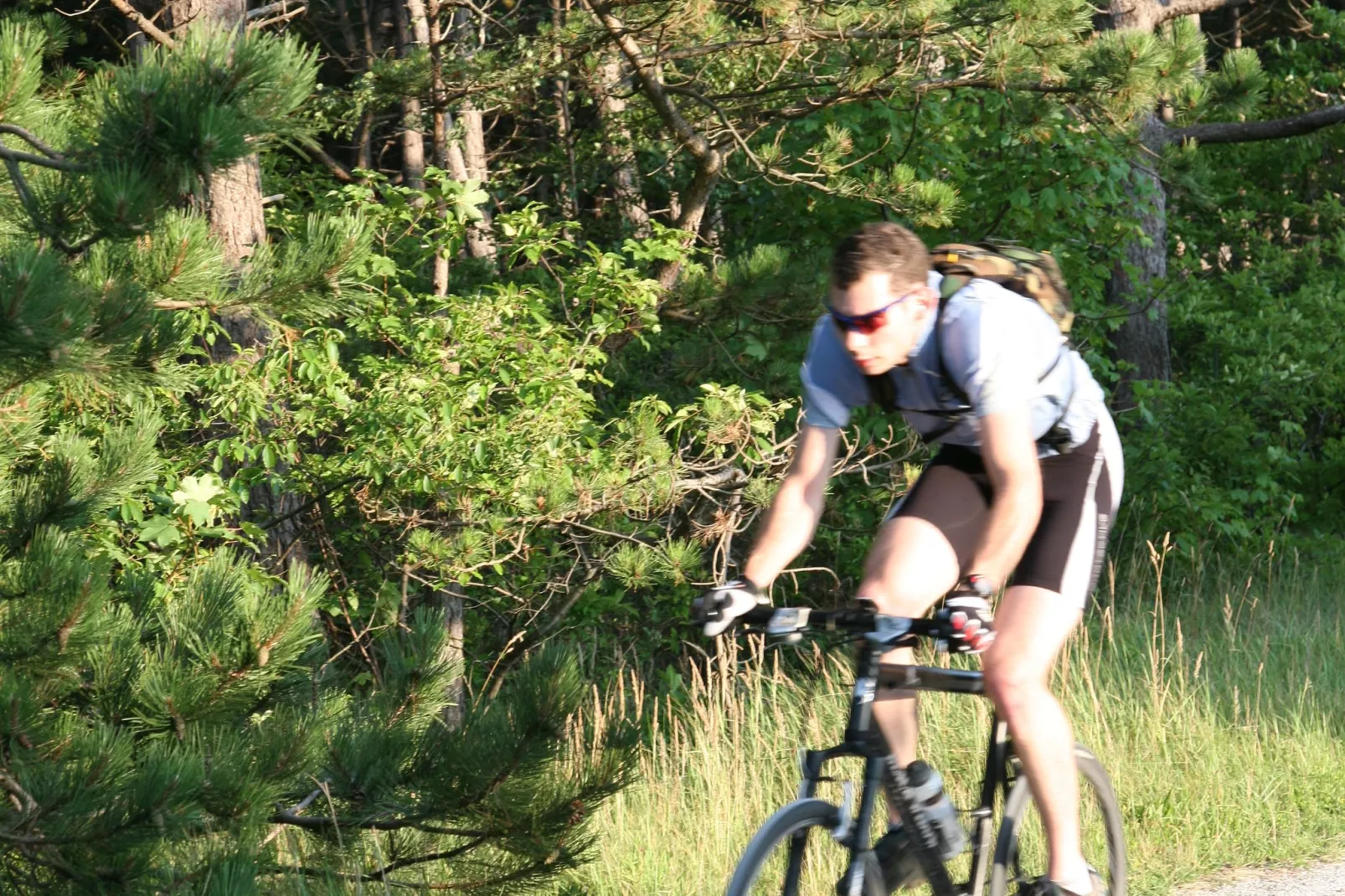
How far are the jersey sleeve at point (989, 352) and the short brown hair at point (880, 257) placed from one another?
14 cm

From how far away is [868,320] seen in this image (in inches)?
124

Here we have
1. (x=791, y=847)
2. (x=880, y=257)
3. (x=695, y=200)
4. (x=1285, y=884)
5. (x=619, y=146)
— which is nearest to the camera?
(x=791, y=847)

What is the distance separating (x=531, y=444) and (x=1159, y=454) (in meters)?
5.88

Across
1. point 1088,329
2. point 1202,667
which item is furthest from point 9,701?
point 1088,329

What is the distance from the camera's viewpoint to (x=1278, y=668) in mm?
6996

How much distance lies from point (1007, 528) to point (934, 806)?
0.64 m

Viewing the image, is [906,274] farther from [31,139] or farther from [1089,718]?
[1089,718]

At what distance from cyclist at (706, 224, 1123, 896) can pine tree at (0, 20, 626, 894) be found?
1.24m

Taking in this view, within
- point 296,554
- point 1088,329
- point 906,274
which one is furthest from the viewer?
point 1088,329

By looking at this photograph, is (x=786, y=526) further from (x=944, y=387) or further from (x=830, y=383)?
(x=944, y=387)

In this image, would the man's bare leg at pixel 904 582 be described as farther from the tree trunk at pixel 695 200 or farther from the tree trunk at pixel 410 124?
the tree trunk at pixel 410 124

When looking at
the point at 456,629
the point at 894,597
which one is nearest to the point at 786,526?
the point at 894,597

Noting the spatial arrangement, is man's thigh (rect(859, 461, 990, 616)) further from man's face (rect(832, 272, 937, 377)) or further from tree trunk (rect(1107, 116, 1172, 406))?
tree trunk (rect(1107, 116, 1172, 406))

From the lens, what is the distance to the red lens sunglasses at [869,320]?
10.3 ft
